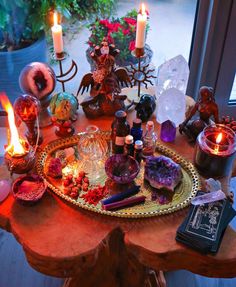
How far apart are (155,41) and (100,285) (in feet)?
4.06

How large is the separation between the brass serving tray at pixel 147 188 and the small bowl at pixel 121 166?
0.04 meters

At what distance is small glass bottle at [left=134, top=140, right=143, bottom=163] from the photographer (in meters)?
1.22

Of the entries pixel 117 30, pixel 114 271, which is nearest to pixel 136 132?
pixel 114 271

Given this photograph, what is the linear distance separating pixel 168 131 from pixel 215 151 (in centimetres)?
20

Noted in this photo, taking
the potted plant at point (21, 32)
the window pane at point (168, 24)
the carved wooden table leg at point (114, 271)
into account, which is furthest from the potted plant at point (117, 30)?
the carved wooden table leg at point (114, 271)

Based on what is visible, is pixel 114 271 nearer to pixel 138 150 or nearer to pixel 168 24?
pixel 138 150

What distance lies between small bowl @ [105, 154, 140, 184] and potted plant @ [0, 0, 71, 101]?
950 millimetres

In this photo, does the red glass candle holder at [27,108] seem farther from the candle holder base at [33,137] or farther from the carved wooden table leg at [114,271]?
the carved wooden table leg at [114,271]

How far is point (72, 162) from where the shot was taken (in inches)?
50.8

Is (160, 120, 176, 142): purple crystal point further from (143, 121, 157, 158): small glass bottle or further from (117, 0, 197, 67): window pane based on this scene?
(117, 0, 197, 67): window pane

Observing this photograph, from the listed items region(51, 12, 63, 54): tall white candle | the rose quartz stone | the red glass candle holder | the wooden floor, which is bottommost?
the wooden floor

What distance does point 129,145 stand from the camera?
123 cm

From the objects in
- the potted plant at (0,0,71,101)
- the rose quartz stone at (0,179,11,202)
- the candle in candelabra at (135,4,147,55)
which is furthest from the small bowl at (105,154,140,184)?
the potted plant at (0,0,71,101)

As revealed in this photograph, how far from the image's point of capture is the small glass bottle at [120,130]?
1.21 meters
